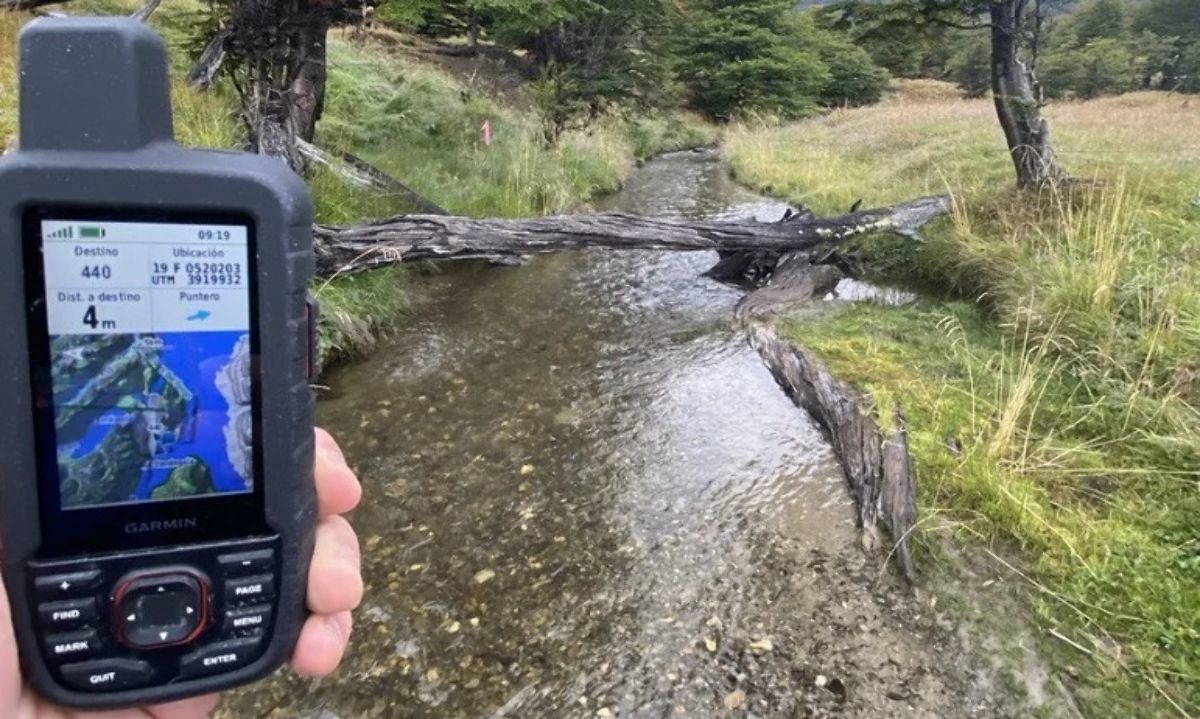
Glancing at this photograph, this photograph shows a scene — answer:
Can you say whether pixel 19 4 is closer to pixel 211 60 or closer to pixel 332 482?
pixel 211 60

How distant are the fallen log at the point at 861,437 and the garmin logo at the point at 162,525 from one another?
2550mm

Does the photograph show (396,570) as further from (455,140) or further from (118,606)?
(455,140)

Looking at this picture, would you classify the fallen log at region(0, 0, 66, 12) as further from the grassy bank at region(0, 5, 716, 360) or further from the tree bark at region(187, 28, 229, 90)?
the tree bark at region(187, 28, 229, 90)

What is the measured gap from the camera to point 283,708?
2.37 m

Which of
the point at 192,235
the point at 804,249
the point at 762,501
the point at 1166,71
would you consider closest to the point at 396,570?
the point at 762,501

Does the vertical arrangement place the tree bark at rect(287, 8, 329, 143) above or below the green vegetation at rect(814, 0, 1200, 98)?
below

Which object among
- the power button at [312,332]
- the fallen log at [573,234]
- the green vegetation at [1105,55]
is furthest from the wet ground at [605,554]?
the green vegetation at [1105,55]

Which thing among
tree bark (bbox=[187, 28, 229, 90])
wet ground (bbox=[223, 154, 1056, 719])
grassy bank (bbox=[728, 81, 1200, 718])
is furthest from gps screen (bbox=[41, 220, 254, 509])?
tree bark (bbox=[187, 28, 229, 90])

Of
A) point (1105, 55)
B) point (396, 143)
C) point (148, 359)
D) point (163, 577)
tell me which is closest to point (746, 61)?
point (396, 143)

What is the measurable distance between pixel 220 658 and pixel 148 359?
0.46 meters

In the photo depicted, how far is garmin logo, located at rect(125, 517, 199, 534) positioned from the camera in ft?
3.80

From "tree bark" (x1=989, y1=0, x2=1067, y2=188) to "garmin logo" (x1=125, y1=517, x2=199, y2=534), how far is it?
7.48 metres

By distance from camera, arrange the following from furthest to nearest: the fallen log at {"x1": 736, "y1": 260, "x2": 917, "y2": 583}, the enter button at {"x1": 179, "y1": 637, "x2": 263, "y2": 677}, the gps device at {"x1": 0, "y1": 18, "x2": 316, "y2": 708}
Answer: the fallen log at {"x1": 736, "y1": 260, "x2": 917, "y2": 583}, the enter button at {"x1": 179, "y1": 637, "x2": 263, "y2": 677}, the gps device at {"x1": 0, "y1": 18, "x2": 316, "y2": 708}

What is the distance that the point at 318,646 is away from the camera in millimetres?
1212
